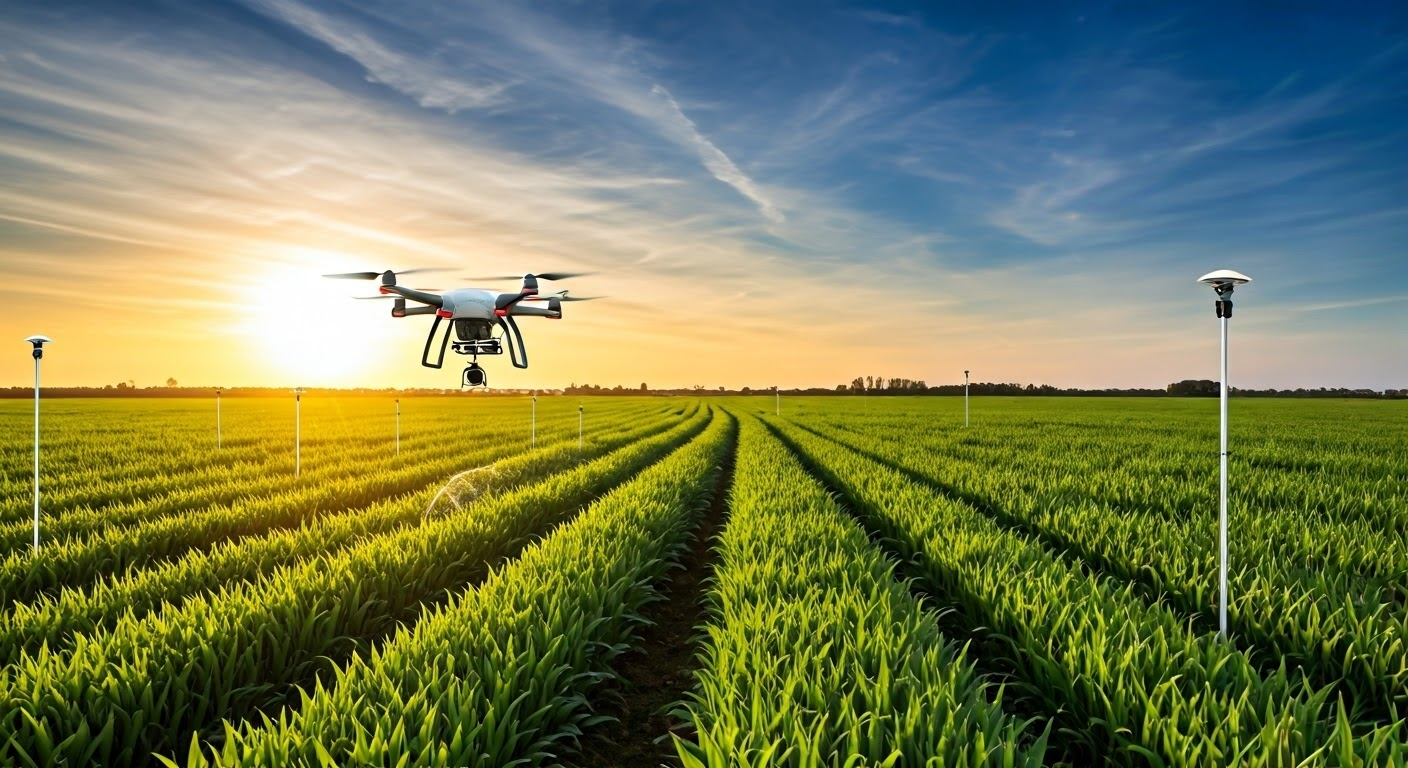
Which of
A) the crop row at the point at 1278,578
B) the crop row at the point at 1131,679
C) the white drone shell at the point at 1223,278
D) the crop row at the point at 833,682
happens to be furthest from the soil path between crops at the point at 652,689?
the white drone shell at the point at 1223,278

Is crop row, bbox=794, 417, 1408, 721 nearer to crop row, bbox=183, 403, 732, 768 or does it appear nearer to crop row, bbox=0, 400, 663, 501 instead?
crop row, bbox=183, 403, 732, 768

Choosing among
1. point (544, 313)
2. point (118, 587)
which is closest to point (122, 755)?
point (118, 587)

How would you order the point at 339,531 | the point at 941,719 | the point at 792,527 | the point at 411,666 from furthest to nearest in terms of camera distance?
the point at 339,531, the point at 792,527, the point at 411,666, the point at 941,719

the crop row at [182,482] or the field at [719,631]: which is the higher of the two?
the field at [719,631]

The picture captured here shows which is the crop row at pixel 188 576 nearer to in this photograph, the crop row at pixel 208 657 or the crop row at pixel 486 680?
the crop row at pixel 208 657

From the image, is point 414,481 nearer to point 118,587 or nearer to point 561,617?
point 118,587

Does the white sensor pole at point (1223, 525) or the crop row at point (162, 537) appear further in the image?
the crop row at point (162, 537)

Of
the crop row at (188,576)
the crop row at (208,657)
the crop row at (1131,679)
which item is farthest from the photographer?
the crop row at (188,576)
